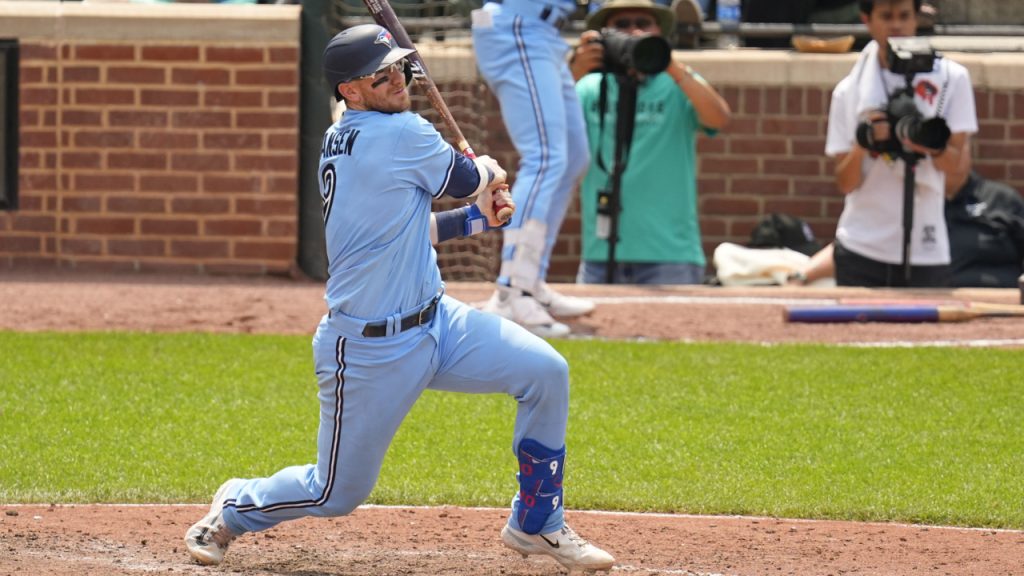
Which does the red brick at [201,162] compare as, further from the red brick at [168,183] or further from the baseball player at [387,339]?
the baseball player at [387,339]

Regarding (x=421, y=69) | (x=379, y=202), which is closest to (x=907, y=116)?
(x=421, y=69)

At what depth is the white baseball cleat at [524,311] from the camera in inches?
342

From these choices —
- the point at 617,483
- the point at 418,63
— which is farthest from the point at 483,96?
the point at 418,63

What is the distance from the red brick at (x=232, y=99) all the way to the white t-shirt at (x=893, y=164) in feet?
13.4

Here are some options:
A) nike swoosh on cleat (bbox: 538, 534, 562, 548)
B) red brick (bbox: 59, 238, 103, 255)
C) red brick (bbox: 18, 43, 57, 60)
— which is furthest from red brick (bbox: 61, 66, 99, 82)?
nike swoosh on cleat (bbox: 538, 534, 562, 548)

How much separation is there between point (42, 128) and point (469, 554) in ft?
24.2

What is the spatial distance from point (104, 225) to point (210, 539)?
709 cm

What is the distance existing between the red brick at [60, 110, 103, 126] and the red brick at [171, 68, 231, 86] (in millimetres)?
578

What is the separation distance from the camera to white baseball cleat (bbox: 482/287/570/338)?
8680 mm

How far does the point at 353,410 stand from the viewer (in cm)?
491

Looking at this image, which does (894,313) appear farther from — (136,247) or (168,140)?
(136,247)

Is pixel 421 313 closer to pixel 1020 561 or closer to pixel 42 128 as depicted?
pixel 1020 561

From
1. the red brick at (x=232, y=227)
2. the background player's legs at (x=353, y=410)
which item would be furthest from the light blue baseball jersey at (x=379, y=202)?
the red brick at (x=232, y=227)

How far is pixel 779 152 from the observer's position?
12000mm
